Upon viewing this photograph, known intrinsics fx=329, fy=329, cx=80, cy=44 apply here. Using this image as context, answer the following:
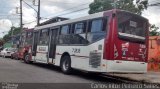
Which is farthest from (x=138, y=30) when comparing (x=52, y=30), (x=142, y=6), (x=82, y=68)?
(x=142, y=6)

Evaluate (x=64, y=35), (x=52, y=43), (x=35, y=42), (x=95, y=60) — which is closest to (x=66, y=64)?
(x=64, y=35)

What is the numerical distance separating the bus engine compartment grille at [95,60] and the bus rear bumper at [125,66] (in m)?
0.65

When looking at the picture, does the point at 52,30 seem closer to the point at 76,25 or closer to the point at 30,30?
the point at 76,25

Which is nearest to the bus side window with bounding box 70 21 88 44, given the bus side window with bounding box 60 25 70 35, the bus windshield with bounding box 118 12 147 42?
the bus side window with bounding box 60 25 70 35

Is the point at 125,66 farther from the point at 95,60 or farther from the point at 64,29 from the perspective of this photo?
the point at 64,29

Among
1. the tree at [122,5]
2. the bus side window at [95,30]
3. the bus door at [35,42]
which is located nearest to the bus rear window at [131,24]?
the bus side window at [95,30]

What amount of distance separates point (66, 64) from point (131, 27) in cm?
484

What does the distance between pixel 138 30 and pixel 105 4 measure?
2540 cm

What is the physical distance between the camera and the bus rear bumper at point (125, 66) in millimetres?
14602

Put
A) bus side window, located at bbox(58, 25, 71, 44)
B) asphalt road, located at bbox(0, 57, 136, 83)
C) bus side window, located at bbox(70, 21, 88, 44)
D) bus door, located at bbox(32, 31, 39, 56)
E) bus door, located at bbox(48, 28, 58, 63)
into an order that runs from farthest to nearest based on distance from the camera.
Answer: bus door, located at bbox(32, 31, 39, 56) → bus door, located at bbox(48, 28, 58, 63) → bus side window, located at bbox(58, 25, 71, 44) → bus side window, located at bbox(70, 21, 88, 44) → asphalt road, located at bbox(0, 57, 136, 83)

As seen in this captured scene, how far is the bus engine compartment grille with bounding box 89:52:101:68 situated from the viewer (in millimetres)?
15070

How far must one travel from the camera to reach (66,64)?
1845 cm

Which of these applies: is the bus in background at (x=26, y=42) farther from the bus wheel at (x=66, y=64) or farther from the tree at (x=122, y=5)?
the tree at (x=122, y=5)

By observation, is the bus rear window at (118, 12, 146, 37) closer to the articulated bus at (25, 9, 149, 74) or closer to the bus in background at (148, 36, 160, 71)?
the articulated bus at (25, 9, 149, 74)
